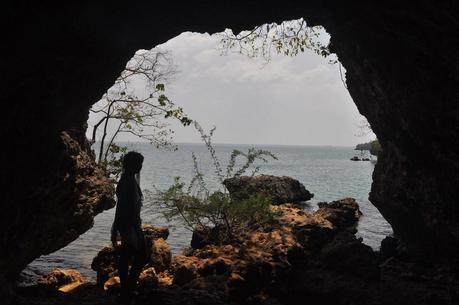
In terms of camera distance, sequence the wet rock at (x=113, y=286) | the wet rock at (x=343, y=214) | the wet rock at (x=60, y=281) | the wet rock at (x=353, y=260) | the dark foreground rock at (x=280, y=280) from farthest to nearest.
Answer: the wet rock at (x=343, y=214) → the wet rock at (x=60, y=281) → the wet rock at (x=353, y=260) → the wet rock at (x=113, y=286) → the dark foreground rock at (x=280, y=280)

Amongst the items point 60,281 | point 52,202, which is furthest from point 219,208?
point 52,202

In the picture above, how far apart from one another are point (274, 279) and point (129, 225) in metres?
3.95

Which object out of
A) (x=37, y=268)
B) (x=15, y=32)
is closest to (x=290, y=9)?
(x=15, y=32)

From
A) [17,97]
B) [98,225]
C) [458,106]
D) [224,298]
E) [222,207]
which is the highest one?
[458,106]

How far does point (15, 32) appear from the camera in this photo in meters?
5.55

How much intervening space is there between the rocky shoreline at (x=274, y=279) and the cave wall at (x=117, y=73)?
1.27 metres

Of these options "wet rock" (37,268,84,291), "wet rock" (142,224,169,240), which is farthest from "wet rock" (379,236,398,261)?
"wet rock" (37,268,84,291)

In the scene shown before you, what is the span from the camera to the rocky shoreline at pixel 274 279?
8.08 metres

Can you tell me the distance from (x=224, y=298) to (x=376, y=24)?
20.1ft

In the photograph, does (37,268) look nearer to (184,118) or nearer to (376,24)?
(184,118)

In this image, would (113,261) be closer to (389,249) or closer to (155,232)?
(155,232)

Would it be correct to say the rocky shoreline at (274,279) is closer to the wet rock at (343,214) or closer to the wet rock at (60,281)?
the wet rock at (60,281)

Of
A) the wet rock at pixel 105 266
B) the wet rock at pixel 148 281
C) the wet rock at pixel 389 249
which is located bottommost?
the wet rock at pixel 105 266

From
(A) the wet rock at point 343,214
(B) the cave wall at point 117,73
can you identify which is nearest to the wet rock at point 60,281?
(B) the cave wall at point 117,73
